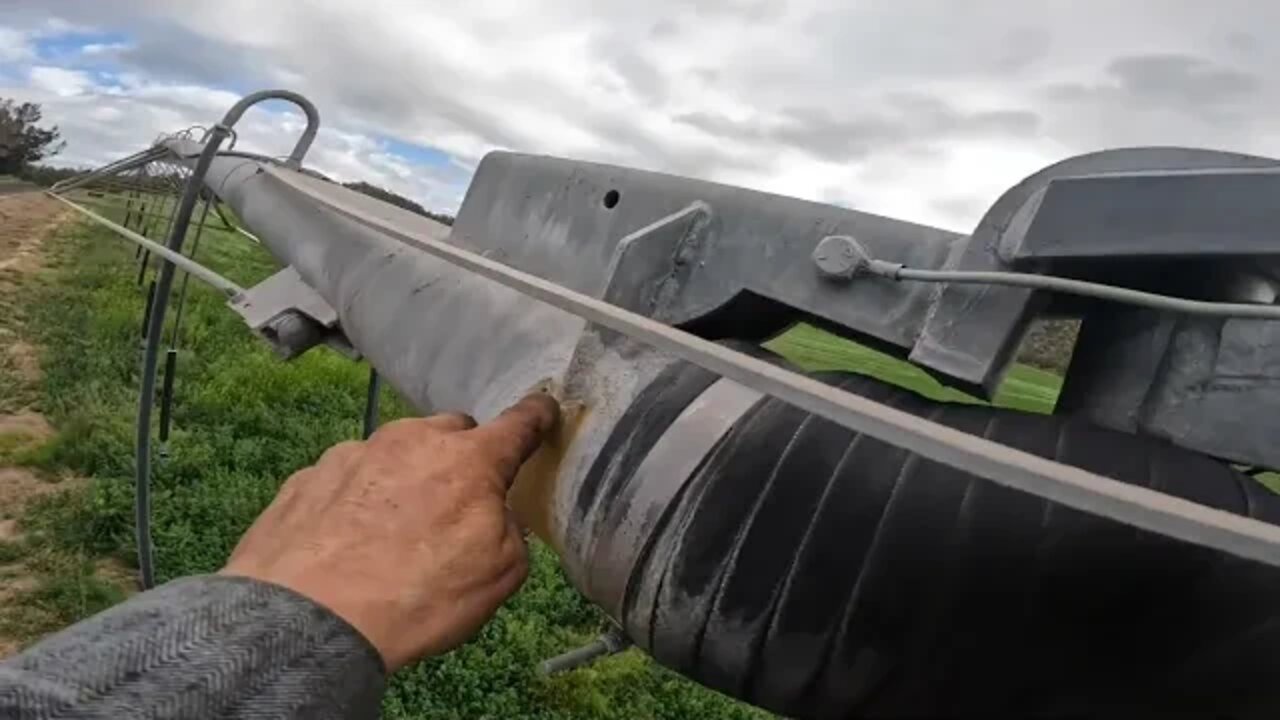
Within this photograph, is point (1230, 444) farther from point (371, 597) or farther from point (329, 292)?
point (329, 292)

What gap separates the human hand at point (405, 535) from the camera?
0.91 meters

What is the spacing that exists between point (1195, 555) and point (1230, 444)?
0.53 feet

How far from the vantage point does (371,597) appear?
0.90 m

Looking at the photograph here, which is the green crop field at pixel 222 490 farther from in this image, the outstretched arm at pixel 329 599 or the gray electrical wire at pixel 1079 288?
the outstretched arm at pixel 329 599

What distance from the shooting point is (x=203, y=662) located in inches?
31.2

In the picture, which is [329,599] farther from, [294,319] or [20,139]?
[20,139]

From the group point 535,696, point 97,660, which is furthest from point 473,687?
point 97,660

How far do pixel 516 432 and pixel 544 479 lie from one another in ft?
0.22

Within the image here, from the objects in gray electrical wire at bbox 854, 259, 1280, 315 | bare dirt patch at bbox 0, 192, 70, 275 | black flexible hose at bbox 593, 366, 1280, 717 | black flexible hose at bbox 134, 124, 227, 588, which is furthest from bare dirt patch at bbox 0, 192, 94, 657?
gray electrical wire at bbox 854, 259, 1280, 315

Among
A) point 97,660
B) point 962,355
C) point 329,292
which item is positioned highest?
point 962,355

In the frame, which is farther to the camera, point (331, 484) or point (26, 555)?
point (26, 555)

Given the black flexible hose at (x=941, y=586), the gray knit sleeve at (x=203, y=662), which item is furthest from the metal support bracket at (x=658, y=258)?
the gray knit sleeve at (x=203, y=662)

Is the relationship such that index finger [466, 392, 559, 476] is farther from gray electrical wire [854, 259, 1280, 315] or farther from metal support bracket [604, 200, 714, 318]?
gray electrical wire [854, 259, 1280, 315]

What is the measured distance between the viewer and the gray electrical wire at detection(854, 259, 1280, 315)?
773mm
